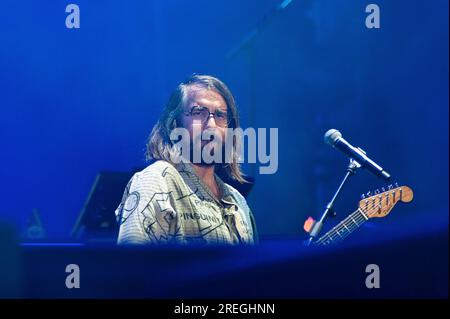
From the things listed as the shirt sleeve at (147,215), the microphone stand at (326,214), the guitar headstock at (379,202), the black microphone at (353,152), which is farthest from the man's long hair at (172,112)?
the guitar headstock at (379,202)

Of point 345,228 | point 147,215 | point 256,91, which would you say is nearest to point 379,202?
point 345,228

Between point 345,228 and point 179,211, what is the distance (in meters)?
0.62

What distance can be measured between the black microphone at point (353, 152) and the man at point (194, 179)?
1.17 ft

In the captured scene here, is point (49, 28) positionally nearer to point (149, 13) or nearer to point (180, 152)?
point (149, 13)

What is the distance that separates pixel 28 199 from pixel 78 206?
189 mm

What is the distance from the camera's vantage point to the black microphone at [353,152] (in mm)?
3182

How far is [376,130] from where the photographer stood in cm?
320

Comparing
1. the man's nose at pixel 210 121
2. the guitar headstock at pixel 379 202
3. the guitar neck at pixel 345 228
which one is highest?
the man's nose at pixel 210 121

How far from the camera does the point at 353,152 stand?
3.19m

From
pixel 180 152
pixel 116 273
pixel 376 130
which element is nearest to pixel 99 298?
pixel 116 273

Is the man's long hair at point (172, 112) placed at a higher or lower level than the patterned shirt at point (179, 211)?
higher

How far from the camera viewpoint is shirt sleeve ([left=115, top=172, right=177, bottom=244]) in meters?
3.09

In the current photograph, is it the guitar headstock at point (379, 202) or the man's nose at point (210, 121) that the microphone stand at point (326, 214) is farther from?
the man's nose at point (210, 121)

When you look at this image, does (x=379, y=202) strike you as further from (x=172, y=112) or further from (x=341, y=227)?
(x=172, y=112)
